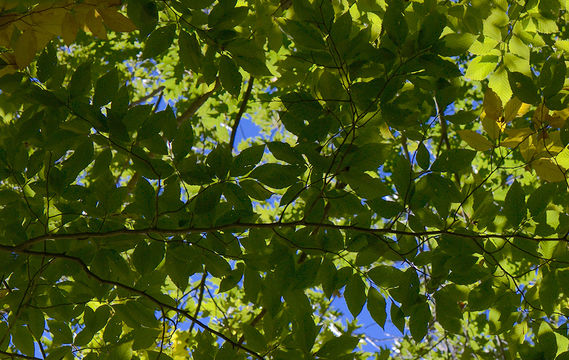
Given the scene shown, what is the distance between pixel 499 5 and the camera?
186cm

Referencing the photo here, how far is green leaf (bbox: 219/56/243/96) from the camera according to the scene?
4.90ft

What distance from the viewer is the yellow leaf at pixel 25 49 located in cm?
141

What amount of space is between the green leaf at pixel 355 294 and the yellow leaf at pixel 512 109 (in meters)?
0.64

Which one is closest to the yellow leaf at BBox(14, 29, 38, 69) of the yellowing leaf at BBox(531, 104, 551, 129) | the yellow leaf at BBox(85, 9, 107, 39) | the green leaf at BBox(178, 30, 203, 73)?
the yellow leaf at BBox(85, 9, 107, 39)

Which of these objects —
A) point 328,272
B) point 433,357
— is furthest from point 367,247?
point 433,357

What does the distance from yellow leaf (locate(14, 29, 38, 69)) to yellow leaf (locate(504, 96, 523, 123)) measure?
134 centimetres

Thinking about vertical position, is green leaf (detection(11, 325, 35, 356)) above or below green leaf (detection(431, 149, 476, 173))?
above

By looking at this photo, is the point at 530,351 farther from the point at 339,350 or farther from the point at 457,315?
the point at 339,350

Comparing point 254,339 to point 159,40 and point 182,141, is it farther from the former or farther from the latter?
point 159,40

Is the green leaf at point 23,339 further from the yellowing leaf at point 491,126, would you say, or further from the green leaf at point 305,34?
the yellowing leaf at point 491,126

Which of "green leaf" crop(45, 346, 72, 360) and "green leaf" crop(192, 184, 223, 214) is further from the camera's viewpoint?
"green leaf" crop(45, 346, 72, 360)

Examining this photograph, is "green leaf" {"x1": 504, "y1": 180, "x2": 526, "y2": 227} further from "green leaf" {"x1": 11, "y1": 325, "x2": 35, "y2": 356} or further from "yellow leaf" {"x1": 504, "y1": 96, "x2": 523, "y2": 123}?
"green leaf" {"x1": 11, "y1": 325, "x2": 35, "y2": 356}

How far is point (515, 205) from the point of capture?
1.39 m

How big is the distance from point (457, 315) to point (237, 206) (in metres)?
0.67
